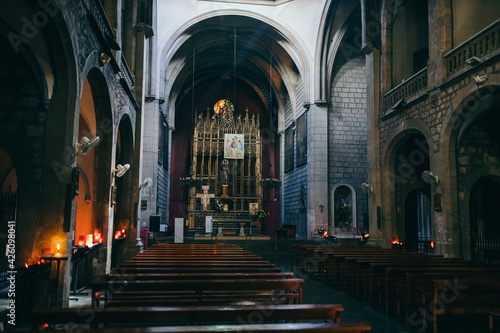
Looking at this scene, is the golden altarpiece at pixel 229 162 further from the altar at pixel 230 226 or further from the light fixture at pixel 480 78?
the light fixture at pixel 480 78

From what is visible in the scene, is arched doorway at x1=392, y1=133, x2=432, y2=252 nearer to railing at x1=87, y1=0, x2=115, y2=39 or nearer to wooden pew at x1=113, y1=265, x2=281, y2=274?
wooden pew at x1=113, y1=265, x2=281, y2=274

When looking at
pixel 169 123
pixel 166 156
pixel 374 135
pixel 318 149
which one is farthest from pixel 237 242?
pixel 169 123

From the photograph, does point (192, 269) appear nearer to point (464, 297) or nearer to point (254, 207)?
point (464, 297)

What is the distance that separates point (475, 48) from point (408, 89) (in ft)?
8.74

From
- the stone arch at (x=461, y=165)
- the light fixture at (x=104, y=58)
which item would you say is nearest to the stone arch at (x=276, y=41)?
the stone arch at (x=461, y=165)

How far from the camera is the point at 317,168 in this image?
1919cm

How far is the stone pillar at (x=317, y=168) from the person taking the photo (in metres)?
18.9

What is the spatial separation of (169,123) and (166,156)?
226 cm

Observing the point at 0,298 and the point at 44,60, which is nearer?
the point at 44,60

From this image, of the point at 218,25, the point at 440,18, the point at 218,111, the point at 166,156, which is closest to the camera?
the point at 440,18

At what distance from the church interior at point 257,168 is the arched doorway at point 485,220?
0.05m

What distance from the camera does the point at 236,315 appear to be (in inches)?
121

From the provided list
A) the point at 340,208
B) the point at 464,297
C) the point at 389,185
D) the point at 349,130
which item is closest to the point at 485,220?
the point at 389,185

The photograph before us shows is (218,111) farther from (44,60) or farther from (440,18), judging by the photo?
(44,60)
